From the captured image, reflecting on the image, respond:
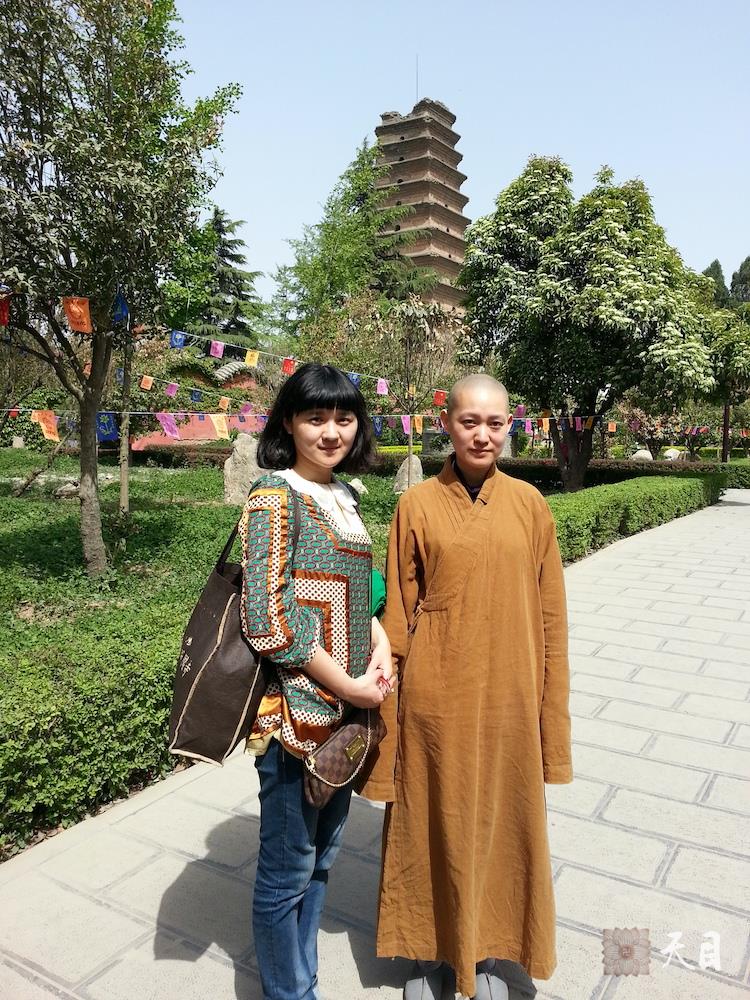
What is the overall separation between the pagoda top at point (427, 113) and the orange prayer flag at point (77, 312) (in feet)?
139

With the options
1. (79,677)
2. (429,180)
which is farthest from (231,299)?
(79,677)

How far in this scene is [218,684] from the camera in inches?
64.9

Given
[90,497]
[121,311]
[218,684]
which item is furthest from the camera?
[121,311]

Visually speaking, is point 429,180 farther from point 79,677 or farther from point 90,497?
point 79,677

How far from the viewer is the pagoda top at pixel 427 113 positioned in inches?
1709

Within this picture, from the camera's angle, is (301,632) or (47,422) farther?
(47,422)

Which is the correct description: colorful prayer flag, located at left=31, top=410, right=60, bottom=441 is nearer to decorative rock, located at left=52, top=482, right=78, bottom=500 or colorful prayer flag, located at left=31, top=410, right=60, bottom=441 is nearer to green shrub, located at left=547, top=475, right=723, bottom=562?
decorative rock, located at left=52, top=482, right=78, bottom=500

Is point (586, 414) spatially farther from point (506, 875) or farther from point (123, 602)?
point (506, 875)

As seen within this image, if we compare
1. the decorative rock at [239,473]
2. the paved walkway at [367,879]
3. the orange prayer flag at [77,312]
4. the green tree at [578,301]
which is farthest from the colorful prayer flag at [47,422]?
the green tree at [578,301]

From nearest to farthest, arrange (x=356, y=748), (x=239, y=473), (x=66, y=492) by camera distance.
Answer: (x=356, y=748), (x=66, y=492), (x=239, y=473)

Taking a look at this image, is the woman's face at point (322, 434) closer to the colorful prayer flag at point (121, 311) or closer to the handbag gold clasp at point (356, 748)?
the handbag gold clasp at point (356, 748)

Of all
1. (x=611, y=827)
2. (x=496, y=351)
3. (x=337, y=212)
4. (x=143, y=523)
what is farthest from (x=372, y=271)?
(x=611, y=827)

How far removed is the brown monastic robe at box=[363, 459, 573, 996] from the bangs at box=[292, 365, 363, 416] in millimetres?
355

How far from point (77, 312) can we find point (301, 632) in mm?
6213
